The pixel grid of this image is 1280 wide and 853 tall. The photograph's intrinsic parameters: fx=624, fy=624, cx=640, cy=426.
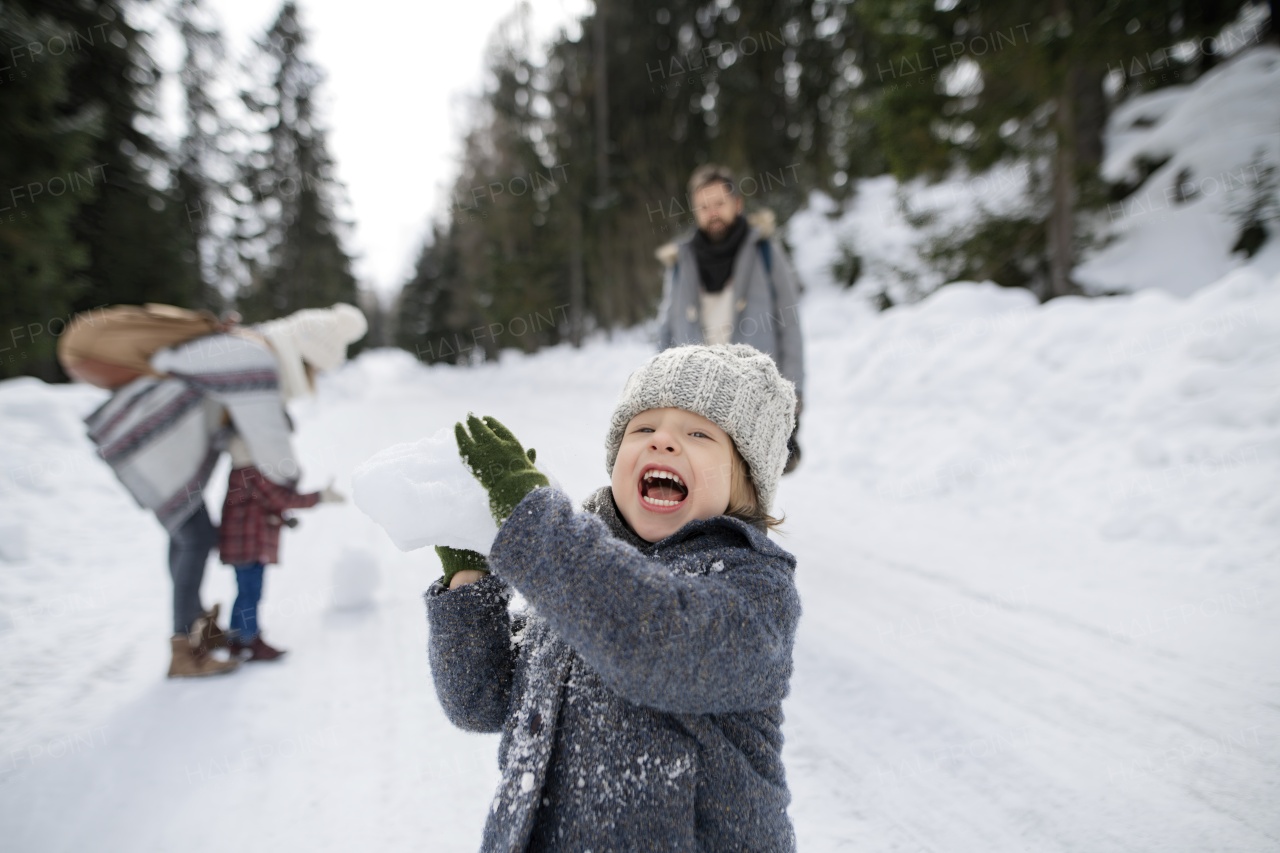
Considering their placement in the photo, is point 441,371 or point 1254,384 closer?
point 1254,384

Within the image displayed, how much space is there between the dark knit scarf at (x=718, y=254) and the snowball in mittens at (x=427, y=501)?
2.78 metres

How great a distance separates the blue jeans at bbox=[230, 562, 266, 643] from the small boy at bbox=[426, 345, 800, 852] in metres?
2.29

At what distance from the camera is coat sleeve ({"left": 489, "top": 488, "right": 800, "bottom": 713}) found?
93 cm

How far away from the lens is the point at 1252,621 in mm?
2654

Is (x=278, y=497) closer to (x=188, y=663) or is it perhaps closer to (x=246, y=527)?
(x=246, y=527)

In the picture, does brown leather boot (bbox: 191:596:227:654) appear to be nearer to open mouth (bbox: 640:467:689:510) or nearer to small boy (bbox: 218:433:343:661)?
small boy (bbox: 218:433:343:661)

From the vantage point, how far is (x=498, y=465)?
42.3 inches

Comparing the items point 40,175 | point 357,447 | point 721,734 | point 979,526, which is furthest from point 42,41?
point 979,526

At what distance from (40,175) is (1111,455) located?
1017 centimetres

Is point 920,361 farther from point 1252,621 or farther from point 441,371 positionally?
point 441,371

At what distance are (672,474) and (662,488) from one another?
0.06 meters

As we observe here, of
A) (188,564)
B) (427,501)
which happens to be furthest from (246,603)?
(427,501)

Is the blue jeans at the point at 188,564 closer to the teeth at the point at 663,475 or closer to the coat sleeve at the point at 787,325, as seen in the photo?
the teeth at the point at 663,475

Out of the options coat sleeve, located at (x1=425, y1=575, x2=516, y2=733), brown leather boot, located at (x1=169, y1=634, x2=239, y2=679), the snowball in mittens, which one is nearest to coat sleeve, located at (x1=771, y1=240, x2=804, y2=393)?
coat sleeve, located at (x1=425, y1=575, x2=516, y2=733)
